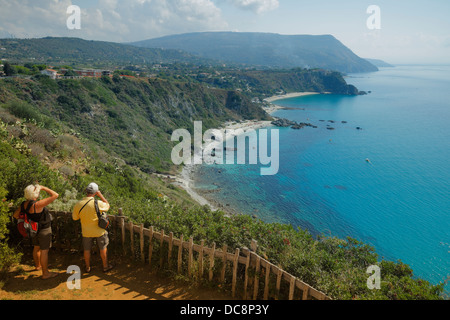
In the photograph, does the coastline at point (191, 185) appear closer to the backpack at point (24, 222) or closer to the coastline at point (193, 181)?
the coastline at point (193, 181)

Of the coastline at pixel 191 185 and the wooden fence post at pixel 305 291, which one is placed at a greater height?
the wooden fence post at pixel 305 291

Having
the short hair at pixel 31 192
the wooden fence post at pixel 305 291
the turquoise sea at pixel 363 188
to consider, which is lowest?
the turquoise sea at pixel 363 188

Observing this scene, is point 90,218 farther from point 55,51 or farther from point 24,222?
point 55,51

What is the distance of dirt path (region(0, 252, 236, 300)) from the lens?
5.52 meters

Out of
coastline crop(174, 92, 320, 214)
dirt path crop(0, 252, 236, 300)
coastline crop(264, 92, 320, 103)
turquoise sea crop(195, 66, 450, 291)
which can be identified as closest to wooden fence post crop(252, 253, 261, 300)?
dirt path crop(0, 252, 236, 300)

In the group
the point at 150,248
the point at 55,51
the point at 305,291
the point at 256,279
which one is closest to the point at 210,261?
the point at 256,279

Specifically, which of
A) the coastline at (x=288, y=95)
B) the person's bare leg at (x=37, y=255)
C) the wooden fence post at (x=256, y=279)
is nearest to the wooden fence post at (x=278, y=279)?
the wooden fence post at (x=256, y=279)

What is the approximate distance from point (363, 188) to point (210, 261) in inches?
1677

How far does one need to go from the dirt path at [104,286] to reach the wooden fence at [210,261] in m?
0.30

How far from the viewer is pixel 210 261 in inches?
237

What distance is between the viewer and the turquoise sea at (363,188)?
3077 centimetres

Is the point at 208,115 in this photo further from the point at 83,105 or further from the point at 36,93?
the point at 36,93

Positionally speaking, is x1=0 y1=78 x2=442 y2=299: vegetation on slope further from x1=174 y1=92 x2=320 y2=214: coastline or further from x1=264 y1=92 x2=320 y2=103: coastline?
x1=264 y1=92 x2=320 y2=103: coastline
